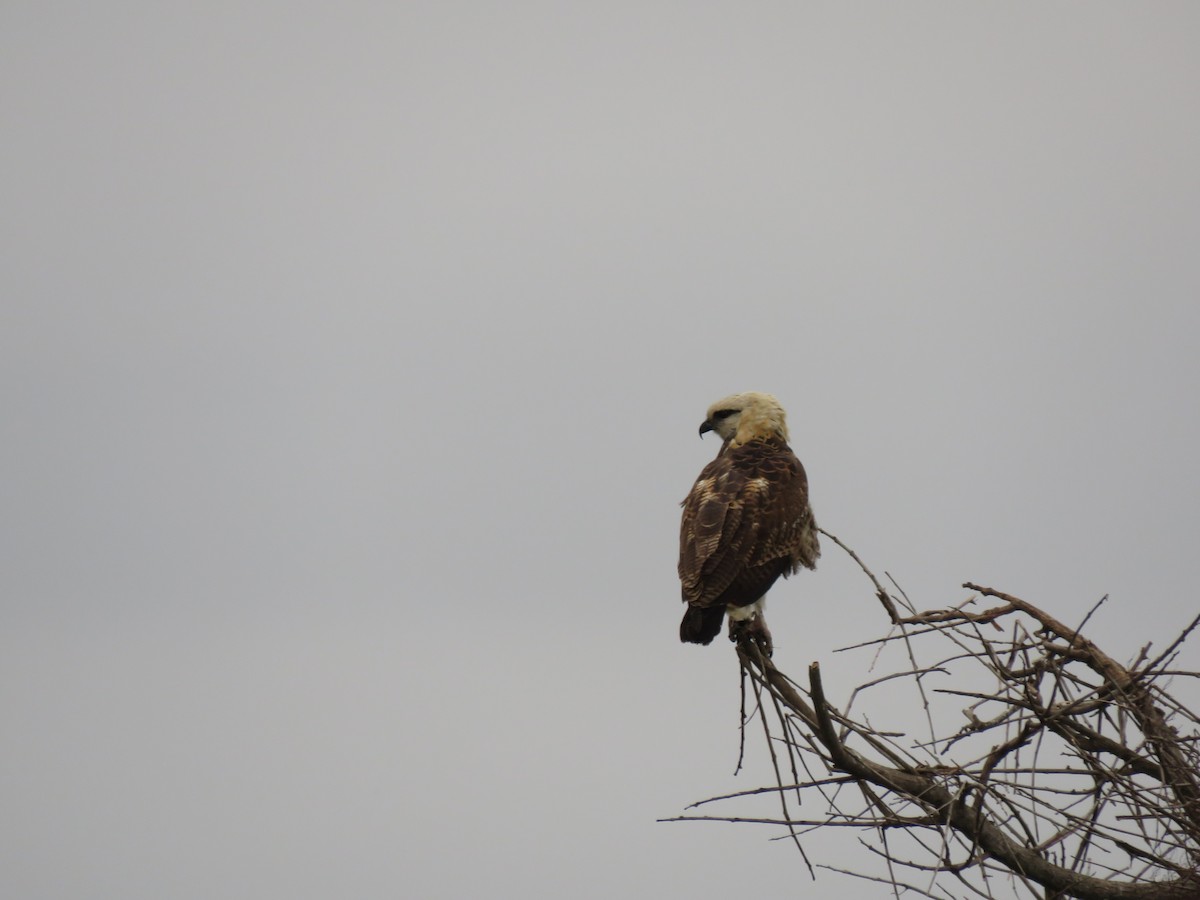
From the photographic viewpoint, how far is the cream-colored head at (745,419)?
447 inches

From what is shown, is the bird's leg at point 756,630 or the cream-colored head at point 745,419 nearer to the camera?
the bird's leg at point 756,630

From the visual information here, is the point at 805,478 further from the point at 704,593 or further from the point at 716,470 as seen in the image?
the point at 704,593

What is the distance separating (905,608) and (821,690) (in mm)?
1239

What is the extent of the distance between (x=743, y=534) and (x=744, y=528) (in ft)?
0.19

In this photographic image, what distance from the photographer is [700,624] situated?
9.17 metres

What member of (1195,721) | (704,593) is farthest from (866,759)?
(704,593)

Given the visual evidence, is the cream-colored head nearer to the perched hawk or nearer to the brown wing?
the perched hawk

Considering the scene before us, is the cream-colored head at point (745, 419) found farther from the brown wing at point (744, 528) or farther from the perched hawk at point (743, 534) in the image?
the brown wing at point (744, 528)

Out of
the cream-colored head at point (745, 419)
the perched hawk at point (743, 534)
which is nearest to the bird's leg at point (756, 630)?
the perched hawk at point (743, 534)

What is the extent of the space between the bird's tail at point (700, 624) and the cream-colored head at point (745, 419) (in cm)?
240

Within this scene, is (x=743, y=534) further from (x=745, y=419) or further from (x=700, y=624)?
(x=745, y=419)

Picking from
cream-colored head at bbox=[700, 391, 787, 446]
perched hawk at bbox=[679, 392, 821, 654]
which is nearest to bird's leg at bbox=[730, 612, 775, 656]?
perched hawk at bbox=[679, 392, 821, 654]

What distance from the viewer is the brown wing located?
9.35 metres

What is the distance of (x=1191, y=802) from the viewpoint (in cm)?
543
